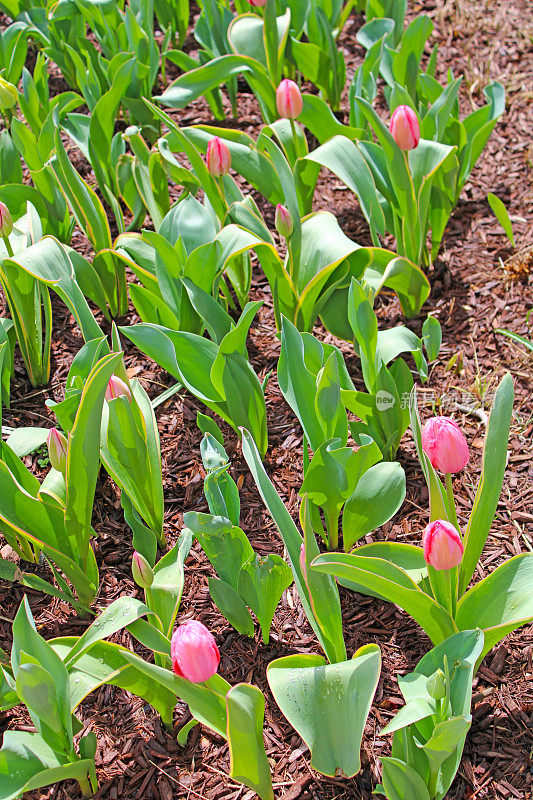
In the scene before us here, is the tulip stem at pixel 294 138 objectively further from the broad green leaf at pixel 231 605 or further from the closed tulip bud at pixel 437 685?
the closed tulip bud at pixel 437 685

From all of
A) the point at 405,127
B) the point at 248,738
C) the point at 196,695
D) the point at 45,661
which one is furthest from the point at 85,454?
the point at 405,127

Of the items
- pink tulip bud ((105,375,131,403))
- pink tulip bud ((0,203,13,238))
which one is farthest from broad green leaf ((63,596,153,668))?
pink tulip bud ((0,203,13,238))

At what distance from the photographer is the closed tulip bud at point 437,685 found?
48.7 inches

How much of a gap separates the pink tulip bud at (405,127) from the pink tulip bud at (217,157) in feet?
1.47

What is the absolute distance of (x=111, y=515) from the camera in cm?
203

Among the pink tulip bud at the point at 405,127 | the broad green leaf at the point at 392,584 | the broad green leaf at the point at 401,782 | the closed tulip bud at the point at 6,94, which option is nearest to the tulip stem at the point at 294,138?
the pink tulip bud at the point at 405,127

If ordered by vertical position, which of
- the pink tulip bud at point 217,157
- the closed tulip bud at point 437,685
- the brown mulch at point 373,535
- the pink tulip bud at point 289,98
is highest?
the pink tulip bud at point 289,98

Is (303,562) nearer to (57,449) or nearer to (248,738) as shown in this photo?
(248,738)

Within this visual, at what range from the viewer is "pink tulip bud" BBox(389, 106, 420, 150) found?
199cm

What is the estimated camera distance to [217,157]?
6.91 feet

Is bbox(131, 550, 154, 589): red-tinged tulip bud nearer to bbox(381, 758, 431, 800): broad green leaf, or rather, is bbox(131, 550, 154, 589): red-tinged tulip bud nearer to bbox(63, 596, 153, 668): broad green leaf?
bbox(63, 596, 153, 668): broad green leaf

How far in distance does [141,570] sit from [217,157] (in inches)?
45.8

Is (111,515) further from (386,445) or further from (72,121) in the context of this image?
(72,121)

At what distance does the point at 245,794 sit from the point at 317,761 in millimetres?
263
